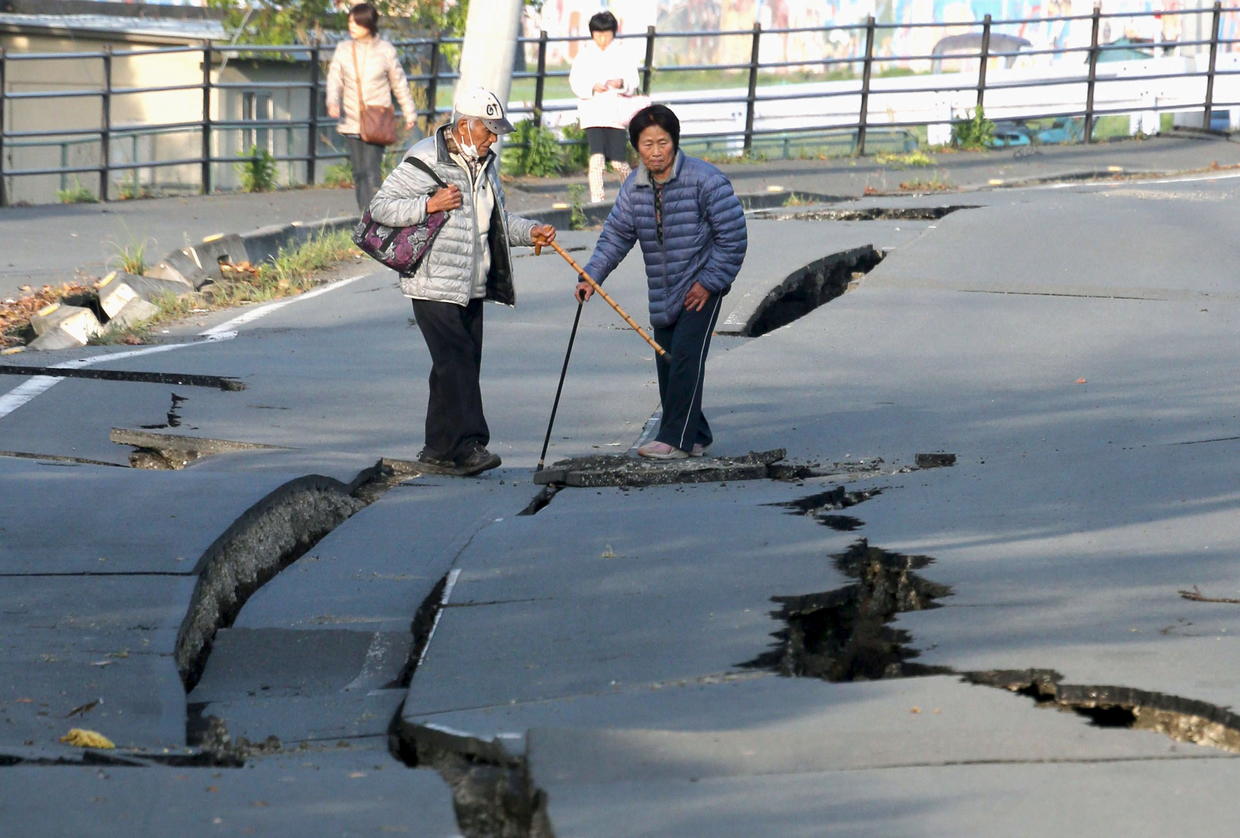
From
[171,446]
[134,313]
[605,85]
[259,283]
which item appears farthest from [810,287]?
[171,446]

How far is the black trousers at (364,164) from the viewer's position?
1455 cm

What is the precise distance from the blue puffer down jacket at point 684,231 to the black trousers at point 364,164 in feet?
23.2

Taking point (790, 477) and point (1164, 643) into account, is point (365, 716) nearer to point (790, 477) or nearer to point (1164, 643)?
point (1164, 643)

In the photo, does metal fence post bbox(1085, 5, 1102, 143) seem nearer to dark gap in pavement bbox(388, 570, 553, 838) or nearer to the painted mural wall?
dark gap in pavement bbox(388, 570, 553, 838)

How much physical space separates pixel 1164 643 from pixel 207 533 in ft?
10.3

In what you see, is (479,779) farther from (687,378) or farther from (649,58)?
(649,58)

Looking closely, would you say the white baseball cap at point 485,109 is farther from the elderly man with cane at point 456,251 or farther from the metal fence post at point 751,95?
the metal fence post at point 751,95

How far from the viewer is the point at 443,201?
7406 millimetres

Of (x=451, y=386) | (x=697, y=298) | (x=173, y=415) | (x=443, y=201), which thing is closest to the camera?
(x=443, y=201)

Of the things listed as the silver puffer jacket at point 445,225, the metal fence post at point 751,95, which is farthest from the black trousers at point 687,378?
the metal fence post at point 751,95

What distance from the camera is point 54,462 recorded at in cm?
712

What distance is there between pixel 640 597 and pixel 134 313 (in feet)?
24.5

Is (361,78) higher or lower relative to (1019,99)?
lower

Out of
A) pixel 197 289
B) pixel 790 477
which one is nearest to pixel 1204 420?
pixel 790 477
